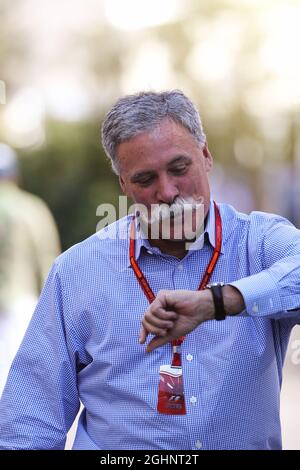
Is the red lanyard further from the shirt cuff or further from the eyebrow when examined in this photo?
the shirt cuff

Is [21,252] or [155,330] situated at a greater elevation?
[155,330]

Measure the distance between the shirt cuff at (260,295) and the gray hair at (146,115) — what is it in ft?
2.47

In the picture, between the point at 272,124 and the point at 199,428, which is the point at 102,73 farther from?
the point at 199,428

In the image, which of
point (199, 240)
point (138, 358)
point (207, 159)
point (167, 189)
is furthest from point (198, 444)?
point (207, 159)

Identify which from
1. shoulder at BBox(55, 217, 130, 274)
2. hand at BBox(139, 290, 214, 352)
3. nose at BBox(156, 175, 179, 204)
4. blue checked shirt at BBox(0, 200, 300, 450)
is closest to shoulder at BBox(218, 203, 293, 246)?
blue checked shirt at BBox(0, 200, 300, 450)

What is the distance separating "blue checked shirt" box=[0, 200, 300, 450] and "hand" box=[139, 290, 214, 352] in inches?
10.7

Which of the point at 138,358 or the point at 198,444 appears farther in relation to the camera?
the point at 138,358

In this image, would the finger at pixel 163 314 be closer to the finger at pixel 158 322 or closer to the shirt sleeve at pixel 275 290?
the finger at pixel 158 322

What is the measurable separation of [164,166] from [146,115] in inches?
7.7

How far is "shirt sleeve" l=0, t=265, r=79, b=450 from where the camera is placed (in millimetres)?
3211

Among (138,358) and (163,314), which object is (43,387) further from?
(163,314)

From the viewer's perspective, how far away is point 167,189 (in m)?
3.19

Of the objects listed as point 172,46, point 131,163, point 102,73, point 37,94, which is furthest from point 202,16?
point 131,163

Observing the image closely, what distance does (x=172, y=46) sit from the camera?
17.1 m
